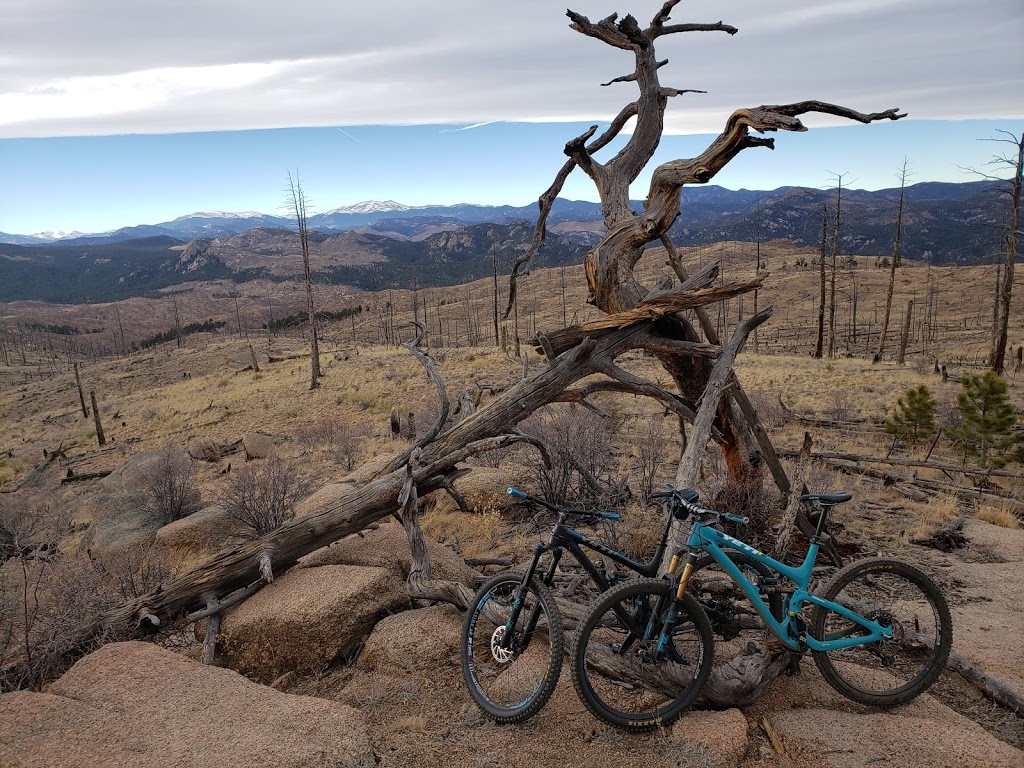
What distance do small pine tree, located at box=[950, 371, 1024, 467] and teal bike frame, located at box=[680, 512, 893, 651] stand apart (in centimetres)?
961

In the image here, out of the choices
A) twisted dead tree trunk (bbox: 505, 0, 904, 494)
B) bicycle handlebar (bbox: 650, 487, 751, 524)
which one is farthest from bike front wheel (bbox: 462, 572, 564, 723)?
twisted dead tree trunk (bbox: 505, 0, 904, 494)

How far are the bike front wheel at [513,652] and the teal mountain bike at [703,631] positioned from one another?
28cm

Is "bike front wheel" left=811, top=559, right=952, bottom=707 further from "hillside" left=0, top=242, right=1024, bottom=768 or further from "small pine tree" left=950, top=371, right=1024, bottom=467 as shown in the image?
"small pine tree" left=950, top=371, right=1024, bottom=467

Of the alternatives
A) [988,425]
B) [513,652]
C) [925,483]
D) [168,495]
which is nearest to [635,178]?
[513,652]

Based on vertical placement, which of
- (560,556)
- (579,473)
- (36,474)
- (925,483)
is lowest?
(36,474)

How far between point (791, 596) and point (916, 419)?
36.2 ft

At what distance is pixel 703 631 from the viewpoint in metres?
3.38

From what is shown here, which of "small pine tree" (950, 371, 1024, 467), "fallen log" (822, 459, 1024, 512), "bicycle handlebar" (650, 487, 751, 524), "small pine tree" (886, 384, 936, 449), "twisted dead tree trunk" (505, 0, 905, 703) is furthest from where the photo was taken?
"small pine tree" (886, 384, 936, 449)

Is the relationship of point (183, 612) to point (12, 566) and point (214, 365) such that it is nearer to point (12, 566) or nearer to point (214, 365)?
point (12, 566)

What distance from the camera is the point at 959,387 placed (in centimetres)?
2206

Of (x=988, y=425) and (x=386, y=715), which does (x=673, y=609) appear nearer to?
(x=386, y=715)

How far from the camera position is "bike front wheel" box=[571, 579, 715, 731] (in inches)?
130

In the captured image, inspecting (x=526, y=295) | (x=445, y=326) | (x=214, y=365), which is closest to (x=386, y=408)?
(x=214, y=365)

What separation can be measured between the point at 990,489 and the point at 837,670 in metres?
8.20
